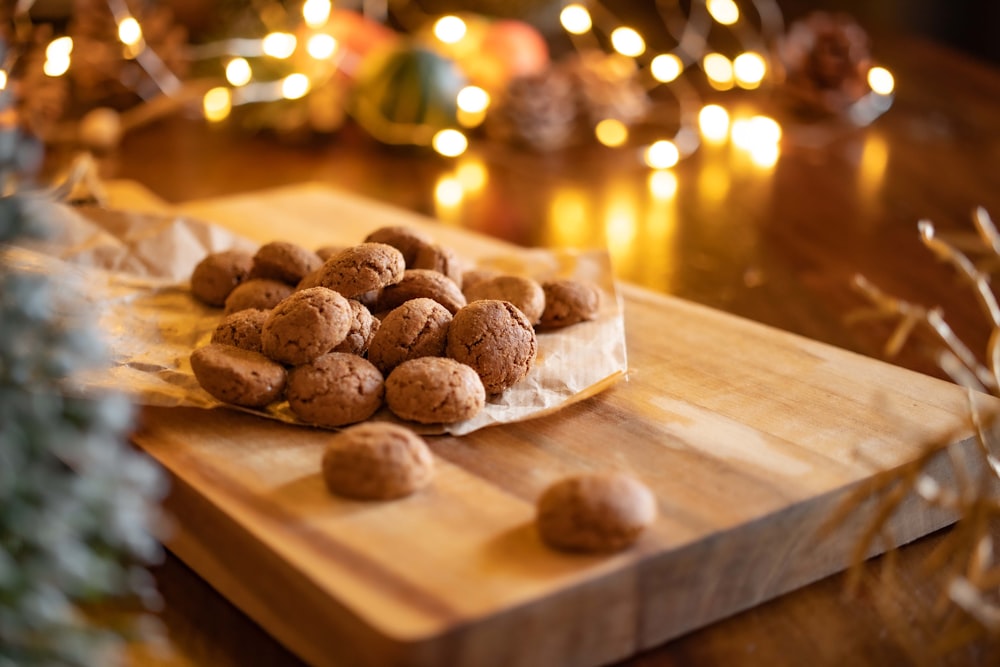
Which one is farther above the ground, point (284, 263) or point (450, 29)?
point (450, 29)

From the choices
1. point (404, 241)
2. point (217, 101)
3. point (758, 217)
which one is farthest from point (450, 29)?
point (404, 241)

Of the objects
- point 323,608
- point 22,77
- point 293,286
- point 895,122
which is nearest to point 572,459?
point 323,608

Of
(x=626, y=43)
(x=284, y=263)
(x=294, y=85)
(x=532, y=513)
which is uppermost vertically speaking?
(x=626, y=43)

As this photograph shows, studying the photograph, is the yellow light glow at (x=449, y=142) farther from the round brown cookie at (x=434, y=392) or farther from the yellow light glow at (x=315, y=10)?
the round brown cookie at (x=434, y=392)

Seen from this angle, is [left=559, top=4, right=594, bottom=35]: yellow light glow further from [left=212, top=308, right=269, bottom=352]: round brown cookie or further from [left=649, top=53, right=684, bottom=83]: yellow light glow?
[left=212, top=308, right=269, bottom=352]: round brown cookie

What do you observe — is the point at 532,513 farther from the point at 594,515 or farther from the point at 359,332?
the point at 359,332

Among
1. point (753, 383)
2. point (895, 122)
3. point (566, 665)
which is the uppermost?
point (895, 122)

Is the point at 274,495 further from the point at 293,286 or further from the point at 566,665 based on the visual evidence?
the point at 293,286

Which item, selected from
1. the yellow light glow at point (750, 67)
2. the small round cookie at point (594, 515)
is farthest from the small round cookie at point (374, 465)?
the yellow light glow at point (750, 67)
